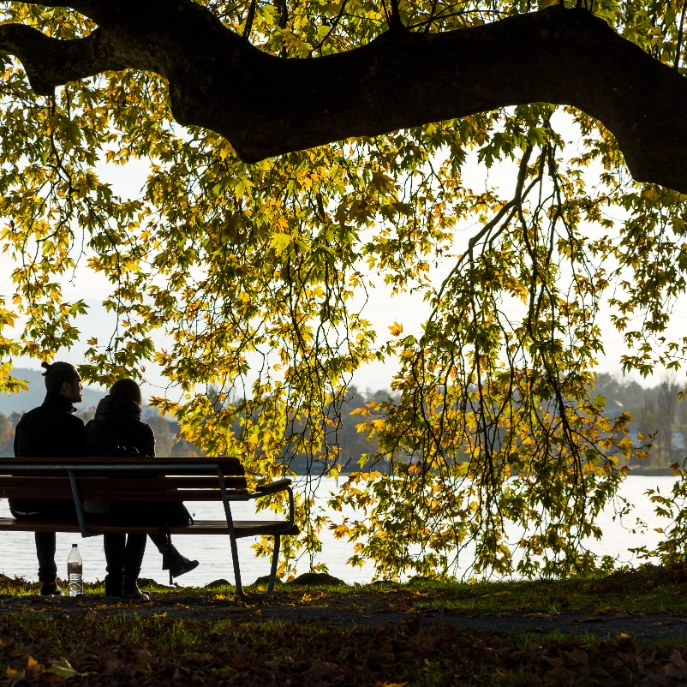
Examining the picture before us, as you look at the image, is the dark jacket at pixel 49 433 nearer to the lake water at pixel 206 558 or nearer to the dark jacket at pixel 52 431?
the dark jacket at pixel 52 431

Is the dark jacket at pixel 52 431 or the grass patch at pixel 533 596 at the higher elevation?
the dark jacket at pixel 52 431

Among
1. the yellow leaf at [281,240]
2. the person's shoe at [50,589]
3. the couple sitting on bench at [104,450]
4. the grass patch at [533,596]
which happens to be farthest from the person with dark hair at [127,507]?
the yellow leaf at [281,240]

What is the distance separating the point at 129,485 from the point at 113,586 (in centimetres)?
74

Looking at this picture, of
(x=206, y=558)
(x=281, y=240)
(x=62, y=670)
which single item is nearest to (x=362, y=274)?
(x=281, y=240)

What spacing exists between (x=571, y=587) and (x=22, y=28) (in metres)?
5.89

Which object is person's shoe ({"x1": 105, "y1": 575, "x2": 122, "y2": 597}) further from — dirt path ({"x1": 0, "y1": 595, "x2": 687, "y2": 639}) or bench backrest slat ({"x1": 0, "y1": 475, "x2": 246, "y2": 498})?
bench backrest slat ({"x1": 0, "y1": 475, "x2": 246, "y2": 498})

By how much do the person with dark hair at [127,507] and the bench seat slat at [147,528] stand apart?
11 cm

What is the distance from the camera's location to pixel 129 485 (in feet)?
21.5

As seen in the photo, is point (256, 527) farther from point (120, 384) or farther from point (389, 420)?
point (389, 420)

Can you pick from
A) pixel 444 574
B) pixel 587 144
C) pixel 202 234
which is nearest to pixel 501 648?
pixel 444 574

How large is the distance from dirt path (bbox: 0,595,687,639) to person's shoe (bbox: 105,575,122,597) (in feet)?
0.37

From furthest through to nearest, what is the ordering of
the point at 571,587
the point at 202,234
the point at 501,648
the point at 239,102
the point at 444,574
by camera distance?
the point at 202,234
the point at 444,574
the point at 571,587
the point at 239,102
the point at 501,648

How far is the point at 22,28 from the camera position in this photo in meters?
7.06

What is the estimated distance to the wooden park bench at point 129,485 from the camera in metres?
6.42
